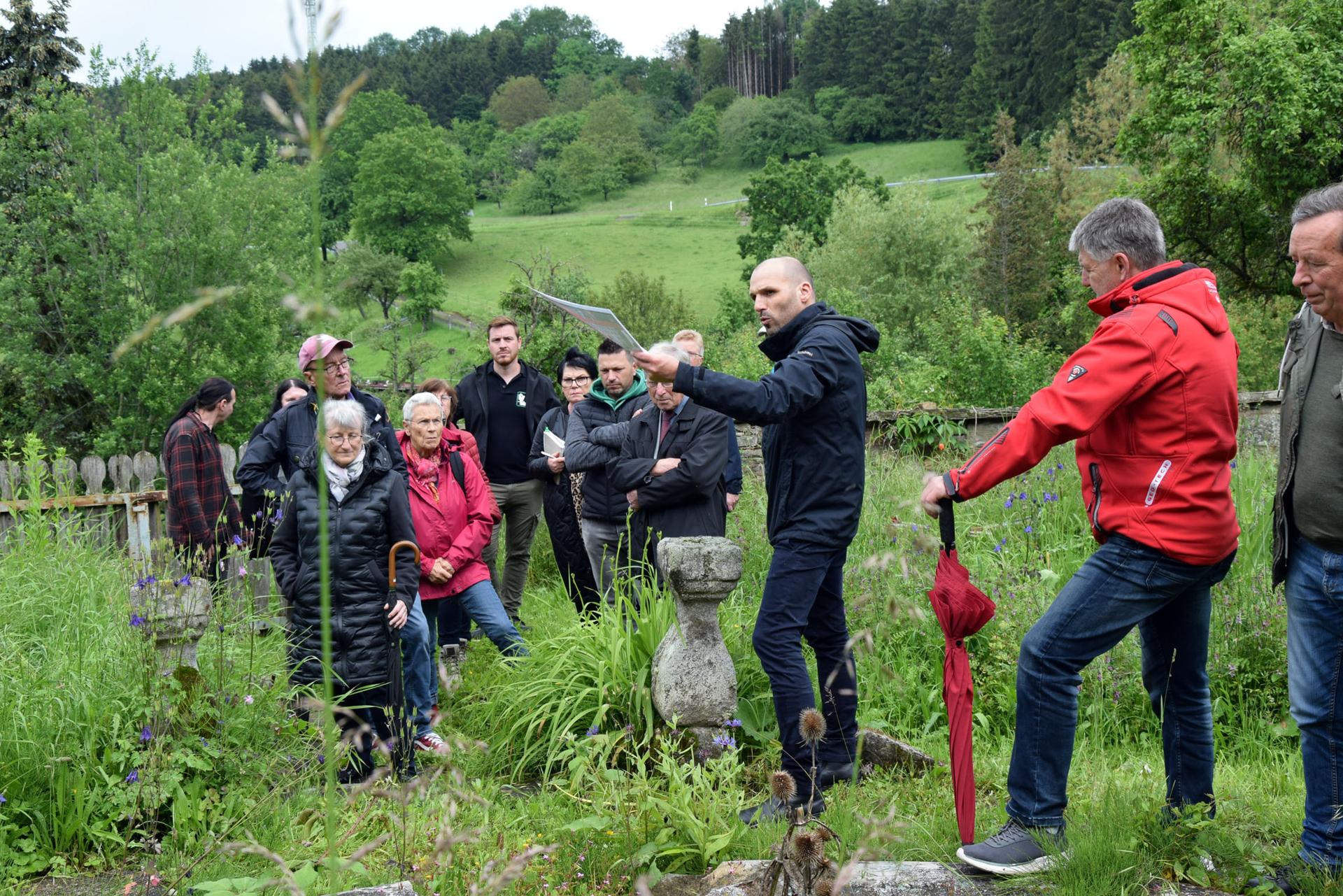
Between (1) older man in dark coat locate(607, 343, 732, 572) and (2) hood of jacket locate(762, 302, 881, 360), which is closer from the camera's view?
(2) hood of jacket locate(762, 302, 881, 360)

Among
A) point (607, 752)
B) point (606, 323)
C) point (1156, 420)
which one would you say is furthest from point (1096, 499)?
point (607, 752)

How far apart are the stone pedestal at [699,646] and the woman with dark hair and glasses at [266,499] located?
2.41m

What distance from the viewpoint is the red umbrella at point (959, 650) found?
3.16m

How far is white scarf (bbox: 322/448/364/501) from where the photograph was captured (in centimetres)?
489

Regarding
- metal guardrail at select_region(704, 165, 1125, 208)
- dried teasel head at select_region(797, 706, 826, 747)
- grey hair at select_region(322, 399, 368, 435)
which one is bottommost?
dried teasel head at select_region(797, 706, 826, 747)

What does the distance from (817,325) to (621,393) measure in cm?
298

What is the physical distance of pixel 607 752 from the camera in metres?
4.59

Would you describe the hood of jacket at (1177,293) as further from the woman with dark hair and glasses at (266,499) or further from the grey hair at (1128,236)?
the woman with dark hair and glasses at (266,499)

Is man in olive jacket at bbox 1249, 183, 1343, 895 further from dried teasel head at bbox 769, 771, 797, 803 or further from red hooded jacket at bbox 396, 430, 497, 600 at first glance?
red hooded jacket at bbox 396, 430, 497, 600

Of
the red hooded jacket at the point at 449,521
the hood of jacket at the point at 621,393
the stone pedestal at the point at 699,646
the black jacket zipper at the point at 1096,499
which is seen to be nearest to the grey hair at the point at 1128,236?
the black jacket zipper at the point at 1096,499

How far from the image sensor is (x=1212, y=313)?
315 centimetres

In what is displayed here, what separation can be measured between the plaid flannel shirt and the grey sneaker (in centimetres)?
496

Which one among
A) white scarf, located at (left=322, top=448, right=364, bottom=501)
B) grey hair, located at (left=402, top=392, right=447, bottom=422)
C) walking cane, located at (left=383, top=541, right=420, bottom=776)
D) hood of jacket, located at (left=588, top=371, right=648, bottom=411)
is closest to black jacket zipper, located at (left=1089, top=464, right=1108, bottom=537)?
walking cane, located at (left=383, top=541, right=420, bottom=776)

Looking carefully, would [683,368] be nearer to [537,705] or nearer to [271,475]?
[537,705]
